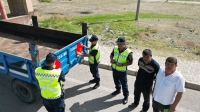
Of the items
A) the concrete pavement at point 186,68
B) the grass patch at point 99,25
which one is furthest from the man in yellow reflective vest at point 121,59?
the grass patch at point 99,25

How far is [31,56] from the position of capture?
3.79 m

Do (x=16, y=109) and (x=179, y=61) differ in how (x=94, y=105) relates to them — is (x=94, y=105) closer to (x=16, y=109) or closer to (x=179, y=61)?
(x=16, y=109)

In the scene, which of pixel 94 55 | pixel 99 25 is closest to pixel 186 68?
pixel 94 55

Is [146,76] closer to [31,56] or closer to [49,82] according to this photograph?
[49,82]

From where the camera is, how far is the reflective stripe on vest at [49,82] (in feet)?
11.0

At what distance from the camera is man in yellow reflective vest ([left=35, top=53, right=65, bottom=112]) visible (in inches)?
131

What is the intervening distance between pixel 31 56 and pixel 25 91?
1.44 metres

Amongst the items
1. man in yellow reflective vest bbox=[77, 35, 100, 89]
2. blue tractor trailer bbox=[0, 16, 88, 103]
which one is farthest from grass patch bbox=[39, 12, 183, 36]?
man in yellow reflective vest bbox=[77, 35, 100, 89]

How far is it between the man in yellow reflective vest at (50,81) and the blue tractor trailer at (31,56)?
497 millimetres

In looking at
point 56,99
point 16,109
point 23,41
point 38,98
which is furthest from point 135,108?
point 23,41

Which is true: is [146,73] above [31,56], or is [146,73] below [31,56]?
below

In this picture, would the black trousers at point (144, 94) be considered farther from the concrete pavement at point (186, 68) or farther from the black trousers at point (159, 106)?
the concrete pavement at point (186, 68)

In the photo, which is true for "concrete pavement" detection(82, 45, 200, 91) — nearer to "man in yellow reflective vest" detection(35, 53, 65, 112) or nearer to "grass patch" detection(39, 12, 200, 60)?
"grass patch" detection(39, 12, 200, 60)

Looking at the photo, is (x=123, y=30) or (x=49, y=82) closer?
(x=49, y=82)
